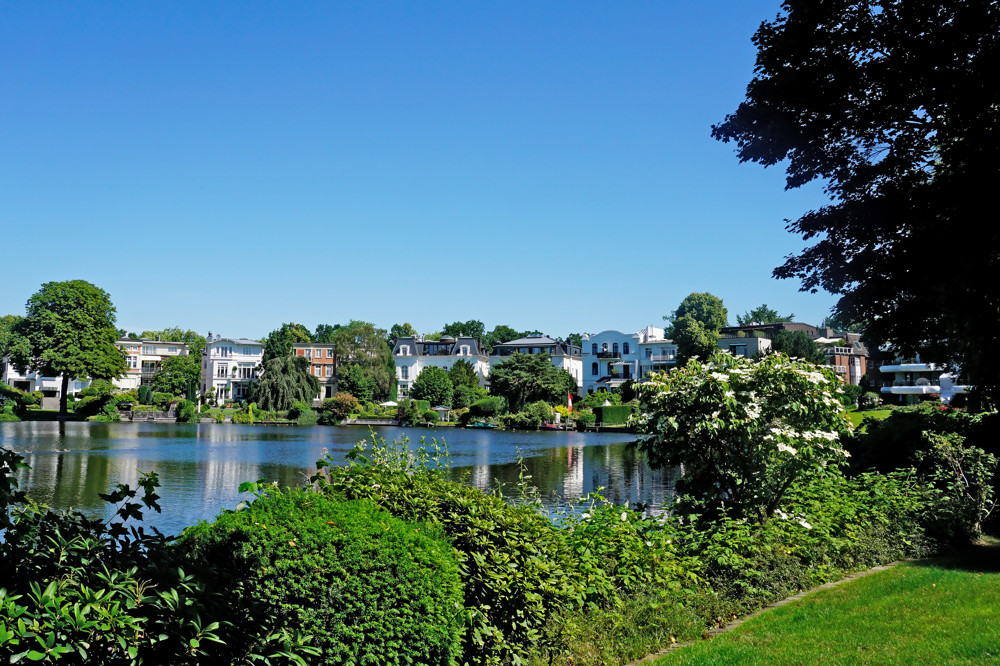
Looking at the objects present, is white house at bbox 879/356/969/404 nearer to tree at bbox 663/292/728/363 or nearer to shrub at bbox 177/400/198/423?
tree at bbox 663/292/728/363

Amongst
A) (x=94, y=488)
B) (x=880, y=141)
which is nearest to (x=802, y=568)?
(x=880, y=141)

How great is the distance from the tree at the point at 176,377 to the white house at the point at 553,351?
122 feet

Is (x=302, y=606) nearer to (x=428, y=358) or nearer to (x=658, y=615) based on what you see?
(x=658, y=615)

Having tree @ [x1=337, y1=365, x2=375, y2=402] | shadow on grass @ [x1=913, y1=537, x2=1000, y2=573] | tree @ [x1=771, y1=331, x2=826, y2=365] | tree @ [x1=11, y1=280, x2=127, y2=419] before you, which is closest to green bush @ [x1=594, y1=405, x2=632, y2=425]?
tree @ [x1=771, y1=331, x2=826, y2=365]

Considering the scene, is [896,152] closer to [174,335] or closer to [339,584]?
[339,584]

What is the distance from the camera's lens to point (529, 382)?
73.2 m

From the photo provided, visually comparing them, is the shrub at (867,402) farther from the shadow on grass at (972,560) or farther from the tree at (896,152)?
the tree at (896,152)

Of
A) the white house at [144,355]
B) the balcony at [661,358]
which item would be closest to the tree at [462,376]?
the balcony at [661,358]

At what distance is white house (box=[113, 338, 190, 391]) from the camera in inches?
4028

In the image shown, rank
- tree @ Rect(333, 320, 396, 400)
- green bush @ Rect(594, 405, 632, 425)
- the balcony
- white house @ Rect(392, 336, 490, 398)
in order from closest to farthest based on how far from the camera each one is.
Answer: green bush @ Rect(594, 405, 632, 425) < tree @ Rect(333, 320, 396, 400) < the balcony < white house @ Rect(392, 336, 490, 398)

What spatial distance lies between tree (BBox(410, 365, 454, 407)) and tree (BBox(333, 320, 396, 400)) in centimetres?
608

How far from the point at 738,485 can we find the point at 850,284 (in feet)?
8.98

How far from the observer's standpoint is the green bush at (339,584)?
3.96 meters

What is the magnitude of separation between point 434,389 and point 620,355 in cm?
2598
